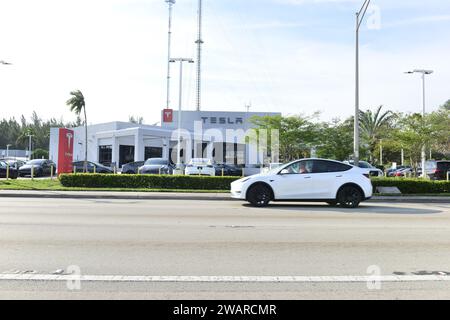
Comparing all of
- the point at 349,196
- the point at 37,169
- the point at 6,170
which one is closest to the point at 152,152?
the point at 37,169

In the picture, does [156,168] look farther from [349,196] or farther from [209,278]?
→ [209,278]

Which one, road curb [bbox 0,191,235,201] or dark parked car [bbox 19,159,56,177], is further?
dark parked car [bbox 19,159,56,177]

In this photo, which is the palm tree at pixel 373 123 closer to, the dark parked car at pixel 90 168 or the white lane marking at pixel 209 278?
the dark parked car at pixel 90 168

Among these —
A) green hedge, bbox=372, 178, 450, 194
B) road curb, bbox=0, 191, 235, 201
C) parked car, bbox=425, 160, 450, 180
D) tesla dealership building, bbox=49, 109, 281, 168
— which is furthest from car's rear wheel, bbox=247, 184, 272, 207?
tesla dealership building, bbox=49, 109, 281, 168

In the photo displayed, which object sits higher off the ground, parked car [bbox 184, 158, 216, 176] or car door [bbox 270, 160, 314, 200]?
parked car [bbox 184, 158, 216, 176]

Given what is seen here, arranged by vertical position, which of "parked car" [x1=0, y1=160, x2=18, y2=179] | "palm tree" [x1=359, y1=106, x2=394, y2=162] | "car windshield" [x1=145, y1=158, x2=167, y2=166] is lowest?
"parked car" [x1=0, y1=160, x2=18, y2=179]

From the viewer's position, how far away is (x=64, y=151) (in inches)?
1040

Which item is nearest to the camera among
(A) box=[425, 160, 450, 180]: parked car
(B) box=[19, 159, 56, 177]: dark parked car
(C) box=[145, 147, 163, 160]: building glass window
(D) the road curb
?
(D) the road curb

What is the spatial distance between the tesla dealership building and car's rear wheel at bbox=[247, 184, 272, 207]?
28971 millimetres

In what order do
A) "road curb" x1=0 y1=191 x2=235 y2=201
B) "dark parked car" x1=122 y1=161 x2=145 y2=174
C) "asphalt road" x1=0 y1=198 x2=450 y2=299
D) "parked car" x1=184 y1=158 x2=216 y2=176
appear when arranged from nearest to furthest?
"asphalt road" x1=0 y1=198 x2=450 y2=299
"road curb" x1=0 y1=191 x2=235 y2=201
"parked car" x1=184 y1=158 x2=216 y2=176
"dark parked car" x1=122 y1=161 x2=145 y2=174

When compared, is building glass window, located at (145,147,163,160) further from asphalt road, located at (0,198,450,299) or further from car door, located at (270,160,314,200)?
asphalt road, located at (0,198,450,299)

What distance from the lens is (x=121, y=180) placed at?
2272cm

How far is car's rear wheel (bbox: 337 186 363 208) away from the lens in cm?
1470

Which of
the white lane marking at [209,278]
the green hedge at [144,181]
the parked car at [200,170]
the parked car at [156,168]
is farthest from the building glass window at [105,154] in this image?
the white lane marking at [209,278]
